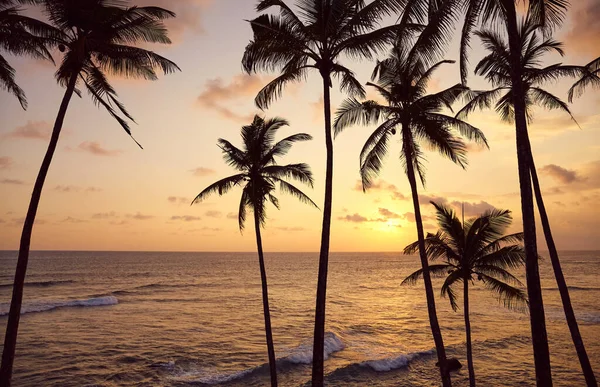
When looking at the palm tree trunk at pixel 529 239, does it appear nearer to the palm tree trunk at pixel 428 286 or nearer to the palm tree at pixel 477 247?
the palm tree trunk at pixel 428 286

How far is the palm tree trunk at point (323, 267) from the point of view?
10172mm

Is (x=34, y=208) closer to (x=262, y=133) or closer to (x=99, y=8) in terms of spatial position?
(x=99, y=8)

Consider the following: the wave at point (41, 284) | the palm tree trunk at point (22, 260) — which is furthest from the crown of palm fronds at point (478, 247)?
the wave at point (41, 284)

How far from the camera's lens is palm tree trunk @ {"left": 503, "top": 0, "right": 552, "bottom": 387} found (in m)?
7.15

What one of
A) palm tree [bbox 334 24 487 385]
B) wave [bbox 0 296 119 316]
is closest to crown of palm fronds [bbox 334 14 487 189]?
palm tree [bbox 334 24 487 385]

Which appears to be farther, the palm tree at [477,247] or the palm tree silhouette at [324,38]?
the palm tree at [477,247]

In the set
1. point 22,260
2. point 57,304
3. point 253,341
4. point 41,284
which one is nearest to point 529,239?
point 22,260

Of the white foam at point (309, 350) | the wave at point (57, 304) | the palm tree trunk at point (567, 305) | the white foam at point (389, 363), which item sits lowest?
the wave at point (57, 304)

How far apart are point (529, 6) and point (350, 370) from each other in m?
22.4

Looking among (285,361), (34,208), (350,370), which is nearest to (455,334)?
(350,370)

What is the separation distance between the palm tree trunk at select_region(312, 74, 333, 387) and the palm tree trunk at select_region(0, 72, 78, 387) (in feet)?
24.5

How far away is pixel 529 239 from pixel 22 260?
12170mm

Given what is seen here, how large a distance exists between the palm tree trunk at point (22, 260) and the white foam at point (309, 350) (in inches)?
754

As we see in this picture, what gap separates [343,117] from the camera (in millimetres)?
13875
